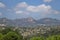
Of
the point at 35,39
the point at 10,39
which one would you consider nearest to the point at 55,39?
the point at 35,39

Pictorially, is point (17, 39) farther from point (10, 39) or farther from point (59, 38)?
point (59, 38)

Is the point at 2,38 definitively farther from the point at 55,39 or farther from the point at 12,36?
the point at 55,39

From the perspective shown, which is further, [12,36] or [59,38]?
[12,36]

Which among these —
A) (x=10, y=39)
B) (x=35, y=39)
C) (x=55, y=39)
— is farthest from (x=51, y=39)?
(x=10, y=39)

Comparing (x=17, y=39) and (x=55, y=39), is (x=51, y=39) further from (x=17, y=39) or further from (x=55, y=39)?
(x=17, y=39)

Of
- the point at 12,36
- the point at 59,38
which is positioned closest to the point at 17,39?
the point at 12,36

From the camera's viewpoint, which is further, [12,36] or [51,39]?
[12,36]

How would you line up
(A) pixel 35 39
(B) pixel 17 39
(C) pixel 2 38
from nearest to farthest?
(A) pixel 35 39, (C) pixel 2 38, (B) pixel 17 39

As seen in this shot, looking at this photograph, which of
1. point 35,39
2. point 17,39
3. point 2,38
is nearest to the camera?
point 35,39
